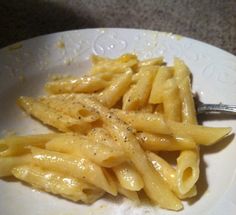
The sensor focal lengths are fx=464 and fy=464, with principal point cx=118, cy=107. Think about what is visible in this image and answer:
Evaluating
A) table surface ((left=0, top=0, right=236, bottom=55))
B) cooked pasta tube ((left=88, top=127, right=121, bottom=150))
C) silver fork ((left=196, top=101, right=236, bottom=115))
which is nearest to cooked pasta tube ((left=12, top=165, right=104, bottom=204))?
cooked pasta tube ((left=88, top=127, right=121, bottom=150))

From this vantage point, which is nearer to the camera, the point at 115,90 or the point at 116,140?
the point at 116,140

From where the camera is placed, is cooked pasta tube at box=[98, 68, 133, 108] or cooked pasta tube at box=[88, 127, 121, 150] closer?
cooked pasta tube at box=[88, 127, 121, 150]

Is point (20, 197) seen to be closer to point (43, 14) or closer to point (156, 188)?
point (156, 188)

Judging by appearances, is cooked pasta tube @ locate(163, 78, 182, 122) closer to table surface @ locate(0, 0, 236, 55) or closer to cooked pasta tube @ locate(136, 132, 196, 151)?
cooked pasta tube @ locate(136, 132, 196, 151)

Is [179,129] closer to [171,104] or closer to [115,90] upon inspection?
[171,104]

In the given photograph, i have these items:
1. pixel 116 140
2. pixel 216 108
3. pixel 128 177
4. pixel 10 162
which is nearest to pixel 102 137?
pixel 116 140

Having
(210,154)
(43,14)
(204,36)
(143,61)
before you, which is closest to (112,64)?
(143,61)

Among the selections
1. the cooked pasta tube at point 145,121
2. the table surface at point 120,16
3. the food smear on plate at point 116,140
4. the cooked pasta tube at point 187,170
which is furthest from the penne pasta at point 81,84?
the table surface at point 120,16
